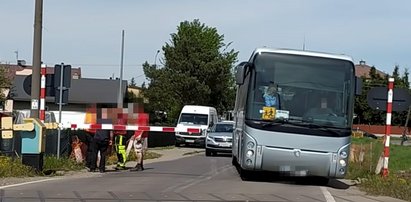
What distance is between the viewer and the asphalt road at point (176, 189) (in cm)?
1234

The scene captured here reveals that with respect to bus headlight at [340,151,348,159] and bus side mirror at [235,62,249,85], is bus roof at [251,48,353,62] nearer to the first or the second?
bus side mirror at [235,62,249,85]

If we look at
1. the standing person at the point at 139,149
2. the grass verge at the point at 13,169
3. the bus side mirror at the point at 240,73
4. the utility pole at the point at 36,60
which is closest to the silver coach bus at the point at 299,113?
the bus side mirror at the point at 240,73

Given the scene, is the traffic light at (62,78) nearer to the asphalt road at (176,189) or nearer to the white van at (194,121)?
the asphalt road at (176,189)

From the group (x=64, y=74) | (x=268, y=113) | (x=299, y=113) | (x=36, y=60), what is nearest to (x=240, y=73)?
(x=268, y=113)

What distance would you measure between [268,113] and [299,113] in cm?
69

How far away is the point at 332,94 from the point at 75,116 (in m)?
39.3

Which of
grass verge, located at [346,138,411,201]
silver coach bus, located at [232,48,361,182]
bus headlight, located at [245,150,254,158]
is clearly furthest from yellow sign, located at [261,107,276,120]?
grass verge, located at [346,138,411,201]

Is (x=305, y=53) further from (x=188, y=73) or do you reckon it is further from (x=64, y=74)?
(x=188, y=73)

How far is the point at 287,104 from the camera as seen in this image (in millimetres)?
15664

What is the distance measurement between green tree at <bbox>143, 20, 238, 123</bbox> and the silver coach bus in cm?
4369

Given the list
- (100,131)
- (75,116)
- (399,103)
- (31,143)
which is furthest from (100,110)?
(75,116)

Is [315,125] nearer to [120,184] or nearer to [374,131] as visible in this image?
[120,184]

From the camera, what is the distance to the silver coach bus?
50.9ft

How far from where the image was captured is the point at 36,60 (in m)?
18.4
